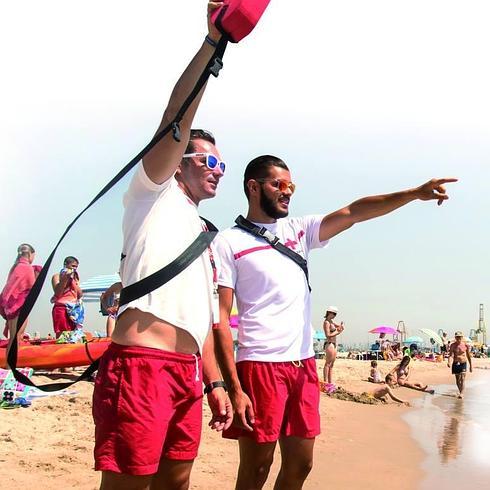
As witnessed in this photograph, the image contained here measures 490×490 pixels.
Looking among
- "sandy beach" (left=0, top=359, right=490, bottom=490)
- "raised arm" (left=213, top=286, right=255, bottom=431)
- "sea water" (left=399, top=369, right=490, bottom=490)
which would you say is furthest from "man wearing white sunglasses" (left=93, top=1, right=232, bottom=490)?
"sea water" (left=399, top=369, right=490, bottom=490)

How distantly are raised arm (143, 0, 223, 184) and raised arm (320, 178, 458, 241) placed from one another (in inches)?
58.9

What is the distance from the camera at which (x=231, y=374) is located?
256cm

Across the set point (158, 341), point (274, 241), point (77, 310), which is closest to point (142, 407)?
point (158, 341)

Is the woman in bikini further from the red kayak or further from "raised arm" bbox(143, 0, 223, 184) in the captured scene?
"raised arm" bbox(143, 0, 223, 184)

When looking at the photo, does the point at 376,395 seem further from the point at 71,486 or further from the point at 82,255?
the point at 82,255

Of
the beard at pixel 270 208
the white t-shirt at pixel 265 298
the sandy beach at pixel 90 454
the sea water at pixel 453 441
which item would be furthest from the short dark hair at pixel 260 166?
the sea water at pixel 453 441

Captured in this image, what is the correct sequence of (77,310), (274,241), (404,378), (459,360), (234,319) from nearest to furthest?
(274,241) < (77,310) < (234,319) < (459,360) < (404,378)

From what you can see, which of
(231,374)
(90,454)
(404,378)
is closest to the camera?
Result: (231,374)

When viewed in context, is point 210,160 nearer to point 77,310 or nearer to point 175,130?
point 175,130

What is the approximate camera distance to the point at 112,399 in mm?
1714

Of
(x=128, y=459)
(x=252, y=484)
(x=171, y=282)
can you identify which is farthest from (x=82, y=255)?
(x=252, y=484)

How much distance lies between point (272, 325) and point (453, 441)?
574cm

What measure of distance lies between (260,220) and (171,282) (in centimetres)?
127

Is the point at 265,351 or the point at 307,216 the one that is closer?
the point at 265,351
